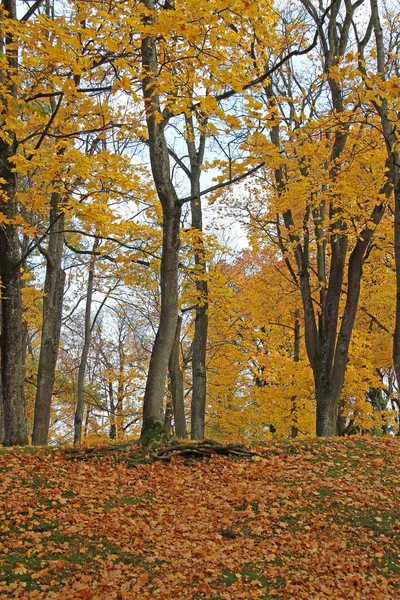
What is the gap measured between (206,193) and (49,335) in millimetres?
5428

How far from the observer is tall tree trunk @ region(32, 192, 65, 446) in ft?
35.3

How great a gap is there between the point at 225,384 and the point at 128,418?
758 centimetres

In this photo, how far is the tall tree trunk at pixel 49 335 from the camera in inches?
424

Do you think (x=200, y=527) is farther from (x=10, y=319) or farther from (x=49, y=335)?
(x=49, y=335)

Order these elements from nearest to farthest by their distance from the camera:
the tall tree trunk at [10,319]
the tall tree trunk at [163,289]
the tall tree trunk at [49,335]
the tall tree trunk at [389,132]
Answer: the tall tree trunk at [389,132]
the tall tree trunk at [163,289]
the tall tree trunk at [10,319]
the tall tree trunk at [49,335]

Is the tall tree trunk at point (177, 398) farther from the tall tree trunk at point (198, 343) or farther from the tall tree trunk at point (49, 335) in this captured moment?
the tall tree trunk at point (49, 335)

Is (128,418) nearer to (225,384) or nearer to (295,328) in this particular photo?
(225,384)

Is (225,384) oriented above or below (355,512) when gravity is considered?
above

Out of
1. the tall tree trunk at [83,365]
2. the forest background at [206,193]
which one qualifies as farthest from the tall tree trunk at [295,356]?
the tall tree trunk at [83,365]

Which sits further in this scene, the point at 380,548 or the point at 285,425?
the point at 285,425

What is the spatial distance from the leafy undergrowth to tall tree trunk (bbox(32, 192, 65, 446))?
3988mm

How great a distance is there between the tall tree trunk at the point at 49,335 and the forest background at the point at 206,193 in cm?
5

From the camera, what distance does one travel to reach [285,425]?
50.7 feet

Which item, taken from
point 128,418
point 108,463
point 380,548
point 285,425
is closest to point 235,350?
point 285,425
